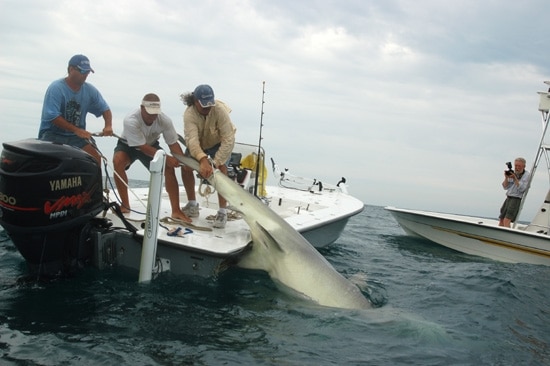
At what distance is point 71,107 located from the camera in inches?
201

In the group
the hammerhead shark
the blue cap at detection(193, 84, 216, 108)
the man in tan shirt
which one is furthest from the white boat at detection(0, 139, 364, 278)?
the blue cap at detection(193, 84, 216, 108)

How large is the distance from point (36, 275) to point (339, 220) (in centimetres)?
454

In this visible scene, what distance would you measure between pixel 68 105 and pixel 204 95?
148 cm

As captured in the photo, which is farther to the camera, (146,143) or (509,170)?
(509,170)

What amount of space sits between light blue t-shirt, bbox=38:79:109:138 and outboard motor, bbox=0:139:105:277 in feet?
3.88

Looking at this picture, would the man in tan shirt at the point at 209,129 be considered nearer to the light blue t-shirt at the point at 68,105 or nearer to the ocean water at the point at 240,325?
the light blue t-shirt at the point at 68,105

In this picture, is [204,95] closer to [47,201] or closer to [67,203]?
[67,203]

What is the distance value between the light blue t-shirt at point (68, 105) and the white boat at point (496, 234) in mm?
7140

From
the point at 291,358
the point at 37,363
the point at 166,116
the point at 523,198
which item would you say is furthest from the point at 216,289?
the point at 523,198

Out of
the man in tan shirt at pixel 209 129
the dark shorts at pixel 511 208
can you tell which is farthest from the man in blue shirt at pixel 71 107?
the dark shorts at pixel 511 208

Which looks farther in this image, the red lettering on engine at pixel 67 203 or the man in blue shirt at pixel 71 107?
the man in blue shirt at pixel 71 107

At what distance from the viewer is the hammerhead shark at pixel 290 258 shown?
4078mm

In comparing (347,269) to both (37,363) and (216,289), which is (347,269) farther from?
(37,363)

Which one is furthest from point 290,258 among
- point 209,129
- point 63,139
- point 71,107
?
point 71,107
